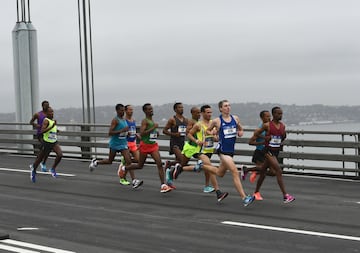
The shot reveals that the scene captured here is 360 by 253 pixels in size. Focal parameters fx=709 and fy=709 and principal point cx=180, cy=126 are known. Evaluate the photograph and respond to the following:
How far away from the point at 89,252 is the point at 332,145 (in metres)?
9.73

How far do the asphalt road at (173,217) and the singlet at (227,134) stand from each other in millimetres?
1024

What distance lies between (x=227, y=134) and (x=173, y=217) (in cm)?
199

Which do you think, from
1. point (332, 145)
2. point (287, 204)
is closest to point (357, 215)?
point (287, 204)

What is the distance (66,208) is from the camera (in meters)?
12.5

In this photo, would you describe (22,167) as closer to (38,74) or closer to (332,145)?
(38,74)

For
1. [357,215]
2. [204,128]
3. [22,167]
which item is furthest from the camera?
[22,167]

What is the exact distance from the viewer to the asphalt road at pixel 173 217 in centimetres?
A: 901

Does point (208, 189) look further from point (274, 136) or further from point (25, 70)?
point (25, 70)

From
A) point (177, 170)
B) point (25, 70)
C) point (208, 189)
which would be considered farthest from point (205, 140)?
point (25, 70)

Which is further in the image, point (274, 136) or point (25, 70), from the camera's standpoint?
point (25, 70)

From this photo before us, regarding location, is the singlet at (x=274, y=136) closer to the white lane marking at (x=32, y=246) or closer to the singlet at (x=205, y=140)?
the singlet at (x=205, y=140)

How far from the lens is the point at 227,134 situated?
12477mm

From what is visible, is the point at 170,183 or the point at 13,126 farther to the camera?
the point at 13,126

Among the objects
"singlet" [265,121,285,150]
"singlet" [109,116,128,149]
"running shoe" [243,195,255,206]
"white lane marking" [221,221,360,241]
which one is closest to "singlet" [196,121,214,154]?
"singlet" [265,121,285,150]
